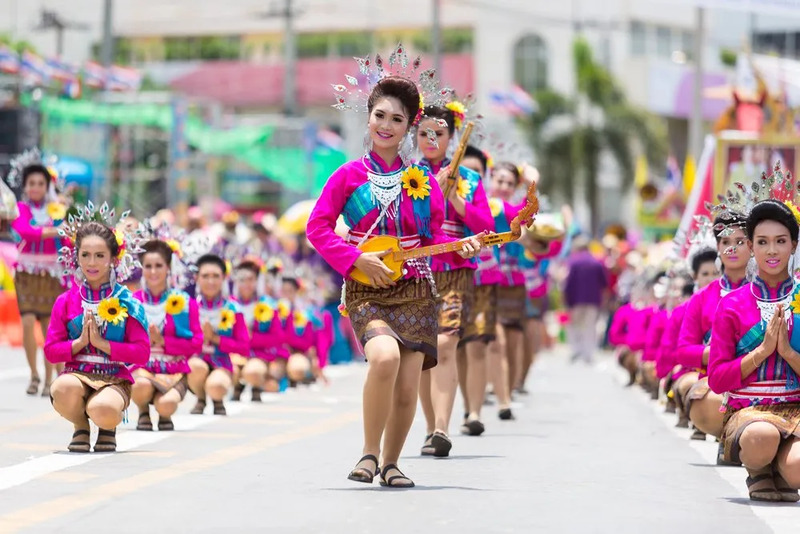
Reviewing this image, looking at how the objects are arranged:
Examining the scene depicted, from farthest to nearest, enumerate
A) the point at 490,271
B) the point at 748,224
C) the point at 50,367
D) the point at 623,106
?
the point at 623,106 → the point at 50,367 → the point at 490,271 → the point at 748,224

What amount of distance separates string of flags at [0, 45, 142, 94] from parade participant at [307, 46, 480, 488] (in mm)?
26376

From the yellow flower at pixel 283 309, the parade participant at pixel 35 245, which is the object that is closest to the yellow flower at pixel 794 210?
the parade participant at pixel 35 245

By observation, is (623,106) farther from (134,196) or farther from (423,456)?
(423,456)

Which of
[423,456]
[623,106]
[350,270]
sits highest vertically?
[623,106]

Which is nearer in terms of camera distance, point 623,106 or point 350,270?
point 350,270

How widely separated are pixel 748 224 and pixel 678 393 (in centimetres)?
389

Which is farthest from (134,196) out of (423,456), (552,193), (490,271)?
(423,456)

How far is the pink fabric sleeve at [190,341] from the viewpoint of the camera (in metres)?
13.5

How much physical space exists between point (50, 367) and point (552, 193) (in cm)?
4379

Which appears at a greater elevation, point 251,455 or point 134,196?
point 134,196

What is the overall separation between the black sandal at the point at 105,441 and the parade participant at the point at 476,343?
114 inches

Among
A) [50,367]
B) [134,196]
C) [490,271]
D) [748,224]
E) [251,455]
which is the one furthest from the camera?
[134,196]

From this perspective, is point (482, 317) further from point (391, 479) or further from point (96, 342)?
point (391, 479)

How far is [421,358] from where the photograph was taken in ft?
31.5
